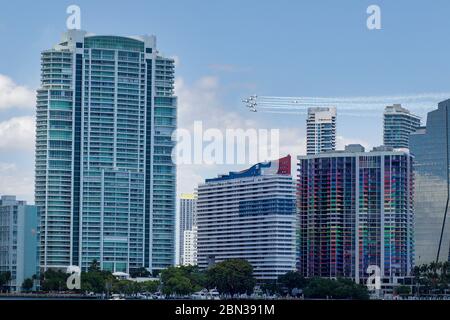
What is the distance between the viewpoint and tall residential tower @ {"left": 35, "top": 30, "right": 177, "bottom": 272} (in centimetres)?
3356

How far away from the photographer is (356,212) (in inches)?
1833

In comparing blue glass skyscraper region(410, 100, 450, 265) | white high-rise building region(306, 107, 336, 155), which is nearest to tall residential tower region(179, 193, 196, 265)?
white high-rise building region(306, 107, 336, 155)

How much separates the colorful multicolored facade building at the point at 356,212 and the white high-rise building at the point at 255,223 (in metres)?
0.81

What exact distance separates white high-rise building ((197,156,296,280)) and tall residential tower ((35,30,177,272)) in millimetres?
2314

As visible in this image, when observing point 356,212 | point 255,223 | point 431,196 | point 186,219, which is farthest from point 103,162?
point 431,196

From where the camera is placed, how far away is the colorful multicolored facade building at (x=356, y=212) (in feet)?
146

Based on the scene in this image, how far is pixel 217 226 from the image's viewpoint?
1704 inches

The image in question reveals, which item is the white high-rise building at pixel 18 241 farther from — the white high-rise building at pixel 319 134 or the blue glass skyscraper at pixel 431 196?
the blue glass skyscraper at pixel 431 196

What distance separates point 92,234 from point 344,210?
1195 centimetres

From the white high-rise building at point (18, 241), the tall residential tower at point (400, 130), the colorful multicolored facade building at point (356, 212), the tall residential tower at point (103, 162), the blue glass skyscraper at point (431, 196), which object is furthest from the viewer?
the blue glass skyscraper at point (431, 196)

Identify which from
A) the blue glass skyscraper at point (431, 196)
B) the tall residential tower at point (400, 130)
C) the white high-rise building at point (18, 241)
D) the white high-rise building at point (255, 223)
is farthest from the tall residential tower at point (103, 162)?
the blue glass skyscraper at point (431, 196)
